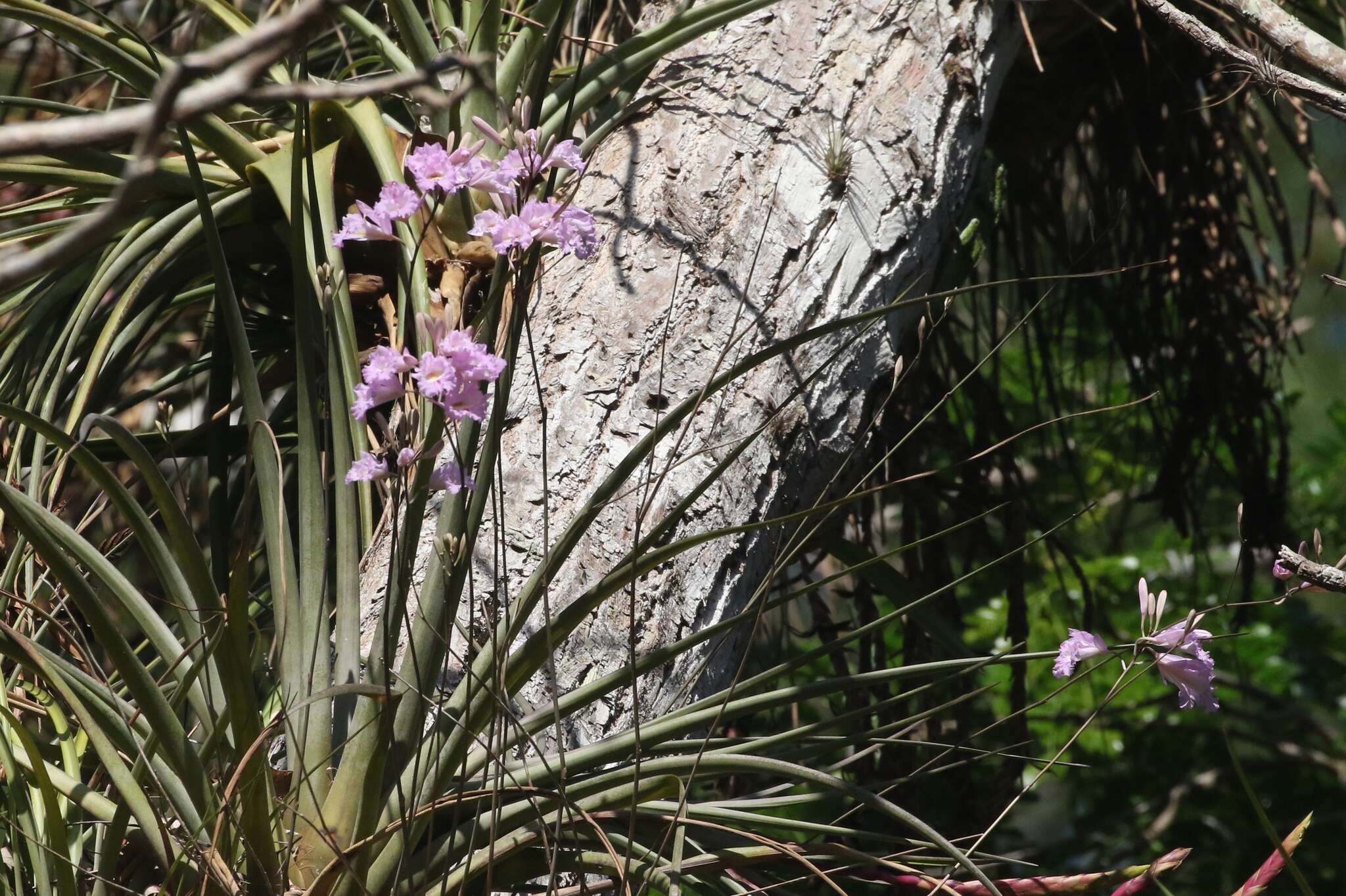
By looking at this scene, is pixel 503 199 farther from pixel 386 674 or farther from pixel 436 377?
pixel 386 674

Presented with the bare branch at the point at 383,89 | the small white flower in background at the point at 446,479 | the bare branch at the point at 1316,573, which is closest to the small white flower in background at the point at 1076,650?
the bare branch at the point at 1316,573

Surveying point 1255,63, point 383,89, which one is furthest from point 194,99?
point 1255,63

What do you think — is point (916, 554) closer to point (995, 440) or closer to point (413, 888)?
point (995, 440)

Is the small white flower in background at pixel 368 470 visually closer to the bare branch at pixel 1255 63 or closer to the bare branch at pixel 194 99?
the bare branch at pixel 194 99

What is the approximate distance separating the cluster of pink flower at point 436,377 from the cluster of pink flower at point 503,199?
9cm

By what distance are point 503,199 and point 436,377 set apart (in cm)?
17

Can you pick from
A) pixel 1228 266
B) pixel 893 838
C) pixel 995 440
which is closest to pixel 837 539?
pixel 893 838

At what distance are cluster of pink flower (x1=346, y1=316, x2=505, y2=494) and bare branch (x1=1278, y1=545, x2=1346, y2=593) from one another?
2.02 feet

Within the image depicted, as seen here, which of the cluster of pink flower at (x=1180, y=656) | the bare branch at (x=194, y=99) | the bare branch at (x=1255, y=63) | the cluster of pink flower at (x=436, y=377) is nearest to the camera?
the bare branch at (x=194, y=99)

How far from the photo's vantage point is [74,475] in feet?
6.21

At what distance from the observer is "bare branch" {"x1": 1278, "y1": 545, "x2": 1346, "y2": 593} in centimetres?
79

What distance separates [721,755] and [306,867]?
32 centimetres

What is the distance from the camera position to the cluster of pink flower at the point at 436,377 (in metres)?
0.64

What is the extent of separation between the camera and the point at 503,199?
75 centimetres
